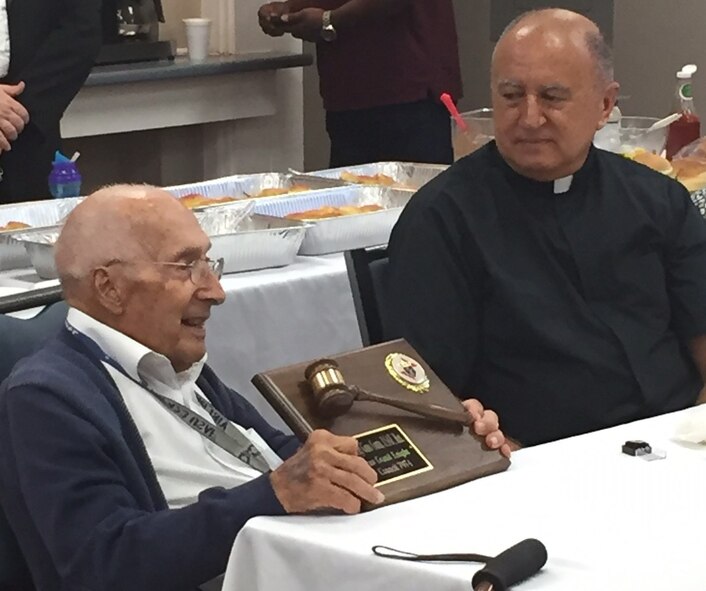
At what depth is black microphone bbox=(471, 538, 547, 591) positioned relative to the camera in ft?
3.83

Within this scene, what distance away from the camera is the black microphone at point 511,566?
117cm

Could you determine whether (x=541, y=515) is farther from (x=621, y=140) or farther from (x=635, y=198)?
(x=621, y=140)

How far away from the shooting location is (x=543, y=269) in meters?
2.05

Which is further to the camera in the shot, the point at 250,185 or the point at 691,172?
the point at 250,185

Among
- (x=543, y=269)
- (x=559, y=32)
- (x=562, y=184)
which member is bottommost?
(x=543, y=269)

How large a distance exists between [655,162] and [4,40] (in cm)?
159

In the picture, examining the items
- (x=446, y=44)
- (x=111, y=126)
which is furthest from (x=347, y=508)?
(x=111, y=126)

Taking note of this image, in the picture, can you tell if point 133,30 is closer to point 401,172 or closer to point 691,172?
point 401,172

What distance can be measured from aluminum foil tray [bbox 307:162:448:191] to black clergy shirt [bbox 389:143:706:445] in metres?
1.04

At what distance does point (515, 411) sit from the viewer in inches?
80.0

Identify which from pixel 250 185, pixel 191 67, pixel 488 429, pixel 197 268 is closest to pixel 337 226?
pixel 250 185

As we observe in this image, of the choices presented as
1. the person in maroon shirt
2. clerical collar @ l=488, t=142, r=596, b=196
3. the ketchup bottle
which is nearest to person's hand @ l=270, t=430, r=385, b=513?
clerical collar @ l=488, t=142, r=596, b=196

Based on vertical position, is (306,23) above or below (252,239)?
above

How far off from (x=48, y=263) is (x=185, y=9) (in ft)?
9.49
